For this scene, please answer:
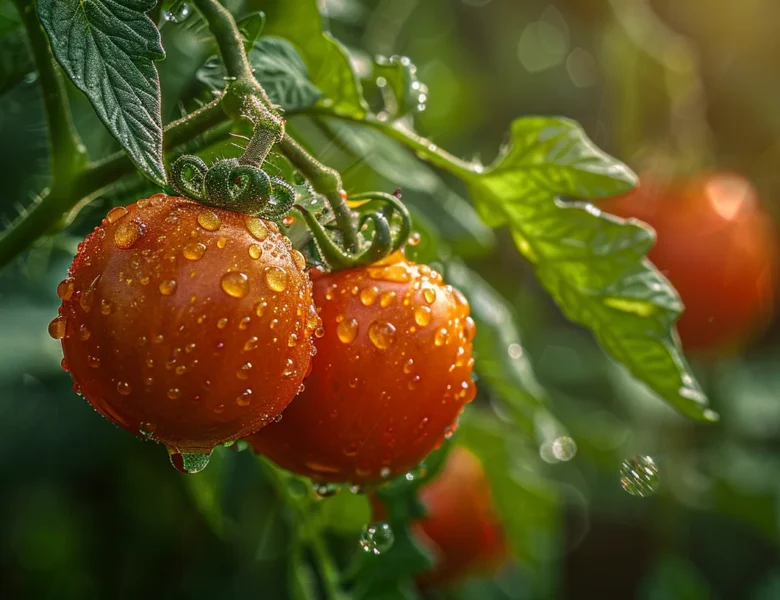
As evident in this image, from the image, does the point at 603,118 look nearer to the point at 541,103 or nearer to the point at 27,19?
the point at 541,103

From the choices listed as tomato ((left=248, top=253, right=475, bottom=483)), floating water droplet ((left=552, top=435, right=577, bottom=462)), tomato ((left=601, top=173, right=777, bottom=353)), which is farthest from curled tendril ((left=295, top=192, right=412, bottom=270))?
tomato ((left=601, top=173, right=777, bottom=353))

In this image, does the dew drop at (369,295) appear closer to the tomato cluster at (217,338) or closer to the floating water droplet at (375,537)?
the tomato cluster at (217,338)

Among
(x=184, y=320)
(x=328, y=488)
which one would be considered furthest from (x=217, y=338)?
(x=328, y=488)

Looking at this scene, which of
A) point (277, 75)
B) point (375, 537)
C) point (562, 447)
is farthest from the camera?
point (562, 447)

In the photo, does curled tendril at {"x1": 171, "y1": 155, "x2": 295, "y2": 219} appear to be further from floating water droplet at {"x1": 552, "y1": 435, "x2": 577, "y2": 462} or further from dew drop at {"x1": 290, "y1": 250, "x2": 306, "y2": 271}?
floating water droplet at {"x1": 552, "y1": 435, "x2": 577, "y2": 462}

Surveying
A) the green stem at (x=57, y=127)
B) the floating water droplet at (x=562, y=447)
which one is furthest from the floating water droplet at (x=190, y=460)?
the floating water droplet at (x=562, y=447)

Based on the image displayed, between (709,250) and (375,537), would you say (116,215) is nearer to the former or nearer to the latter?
(375,537)
